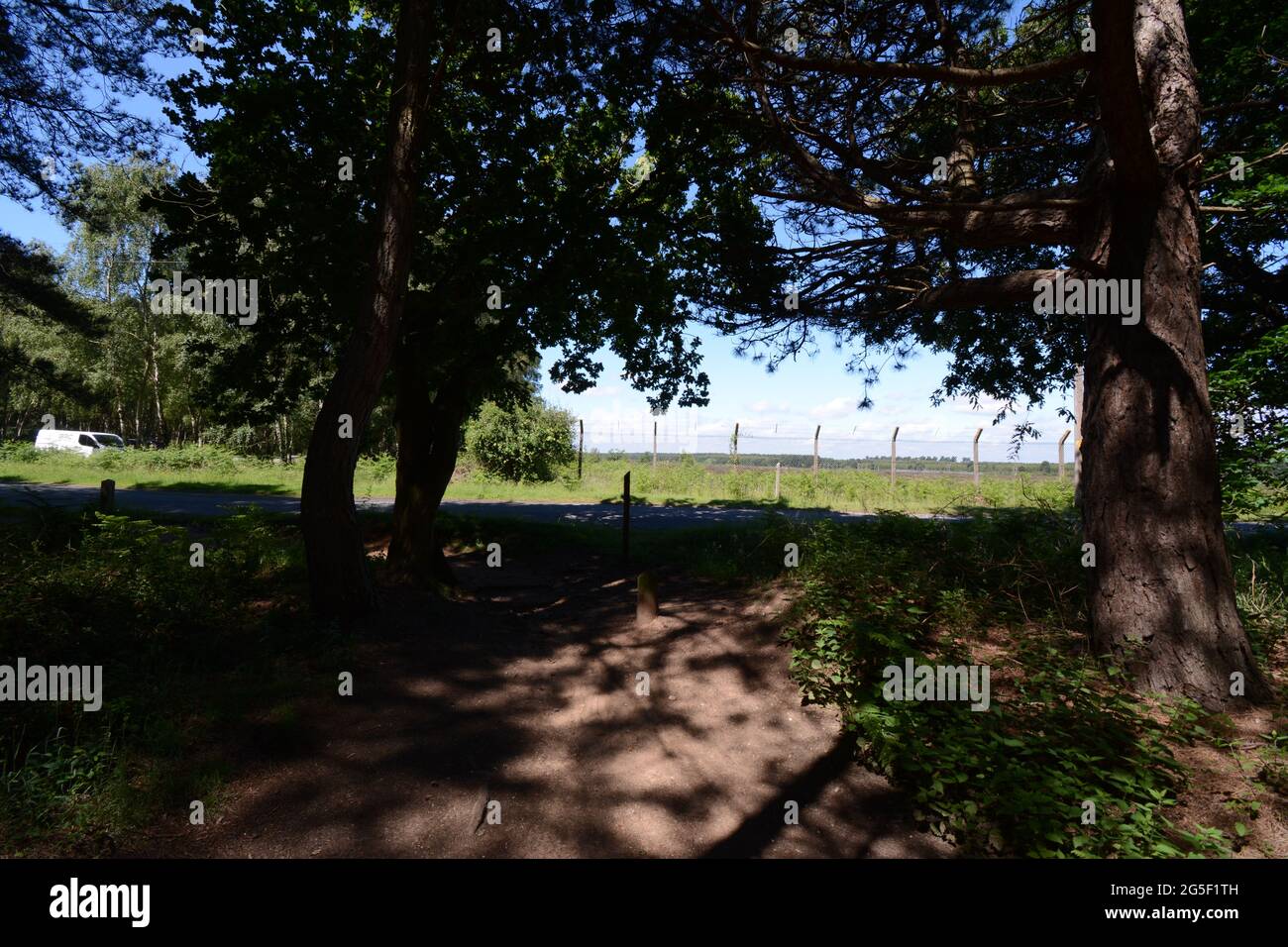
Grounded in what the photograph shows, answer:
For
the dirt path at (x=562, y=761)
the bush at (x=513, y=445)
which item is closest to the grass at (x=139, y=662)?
the dirt path at (x=562, y=761)

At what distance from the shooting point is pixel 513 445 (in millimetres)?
23094

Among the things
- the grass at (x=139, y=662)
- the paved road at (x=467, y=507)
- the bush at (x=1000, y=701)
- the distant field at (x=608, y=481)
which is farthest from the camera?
the distant field at (x=608, y=481)

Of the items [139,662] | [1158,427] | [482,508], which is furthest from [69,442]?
[1158,427]

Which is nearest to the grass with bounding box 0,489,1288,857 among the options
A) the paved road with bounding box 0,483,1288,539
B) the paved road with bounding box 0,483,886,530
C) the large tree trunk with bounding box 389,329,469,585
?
the large tree trunk with bounding box 389,329,469,585

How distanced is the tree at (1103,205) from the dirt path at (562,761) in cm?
261

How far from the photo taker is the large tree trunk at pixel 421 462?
25.4ft

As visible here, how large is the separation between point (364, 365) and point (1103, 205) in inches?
263

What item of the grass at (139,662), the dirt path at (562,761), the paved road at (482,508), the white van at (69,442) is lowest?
the dirt path at (562,761)

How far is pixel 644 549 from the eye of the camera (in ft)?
33.2

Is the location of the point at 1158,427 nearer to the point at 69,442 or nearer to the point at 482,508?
the point at 482,508

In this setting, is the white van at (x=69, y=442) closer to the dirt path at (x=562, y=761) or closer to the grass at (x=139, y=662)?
the grass at (x=139, y=662)

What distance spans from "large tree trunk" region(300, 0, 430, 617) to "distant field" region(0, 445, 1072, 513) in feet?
39.5

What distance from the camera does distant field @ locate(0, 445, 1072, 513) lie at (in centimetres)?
1816
